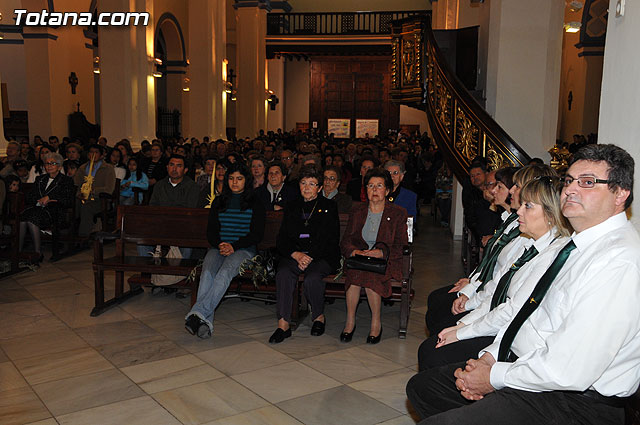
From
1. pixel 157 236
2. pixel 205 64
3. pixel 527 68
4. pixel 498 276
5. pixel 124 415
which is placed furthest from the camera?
pixel 205 64

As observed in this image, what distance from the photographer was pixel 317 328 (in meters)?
4.88

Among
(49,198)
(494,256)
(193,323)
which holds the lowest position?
(193,323)

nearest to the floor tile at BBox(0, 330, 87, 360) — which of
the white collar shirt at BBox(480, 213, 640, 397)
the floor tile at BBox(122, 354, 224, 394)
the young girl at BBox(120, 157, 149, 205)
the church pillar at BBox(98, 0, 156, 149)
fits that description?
the floor tile at BBox(122, 354, 224, 394)

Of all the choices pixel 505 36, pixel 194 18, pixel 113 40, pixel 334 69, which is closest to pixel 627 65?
pixel 505 36

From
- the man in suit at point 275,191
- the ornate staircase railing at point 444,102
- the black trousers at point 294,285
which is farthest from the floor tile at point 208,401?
the ornate staircase railing at point 444,102

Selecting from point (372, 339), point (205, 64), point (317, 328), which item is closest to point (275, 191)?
point (317, 328)

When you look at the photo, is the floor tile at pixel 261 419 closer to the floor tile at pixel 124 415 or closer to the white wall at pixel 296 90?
the floor tile at pixel 124 415

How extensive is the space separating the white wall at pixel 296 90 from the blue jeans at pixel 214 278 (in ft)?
77.4

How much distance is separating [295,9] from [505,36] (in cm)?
2164

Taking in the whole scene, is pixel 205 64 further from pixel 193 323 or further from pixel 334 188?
pixel 193 323

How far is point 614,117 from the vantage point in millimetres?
2918

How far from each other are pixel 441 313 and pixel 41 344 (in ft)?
9.84

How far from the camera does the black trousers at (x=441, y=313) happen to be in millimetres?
3699

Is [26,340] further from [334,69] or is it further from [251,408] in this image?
[334,69]
